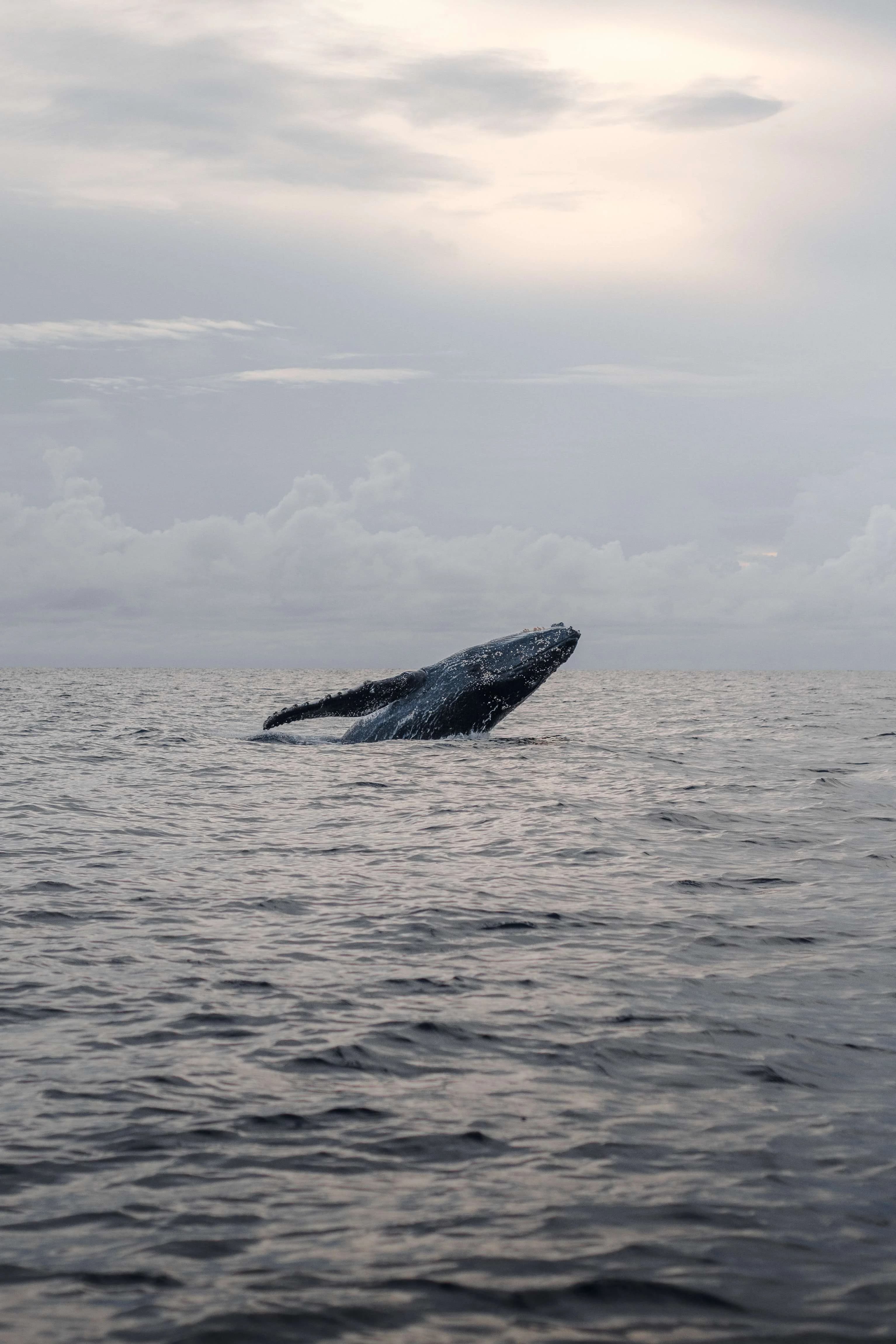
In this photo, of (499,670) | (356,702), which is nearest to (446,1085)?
(356,702)

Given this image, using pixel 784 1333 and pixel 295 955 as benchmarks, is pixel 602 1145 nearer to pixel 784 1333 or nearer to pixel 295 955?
pixel 784 1333

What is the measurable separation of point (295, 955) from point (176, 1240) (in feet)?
13.9

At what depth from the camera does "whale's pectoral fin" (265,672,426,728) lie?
21.2 m

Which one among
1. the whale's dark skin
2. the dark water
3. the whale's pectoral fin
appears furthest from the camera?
the whale's dark skin

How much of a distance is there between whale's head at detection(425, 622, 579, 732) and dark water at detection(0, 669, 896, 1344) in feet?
25.6

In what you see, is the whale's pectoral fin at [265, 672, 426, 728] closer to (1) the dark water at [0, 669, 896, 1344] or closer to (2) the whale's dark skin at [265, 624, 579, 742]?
(2) the whale's dark skin at [265, 624, 579, 742]

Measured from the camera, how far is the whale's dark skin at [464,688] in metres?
22.0

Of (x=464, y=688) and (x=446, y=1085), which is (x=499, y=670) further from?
(x=446, y=1085)

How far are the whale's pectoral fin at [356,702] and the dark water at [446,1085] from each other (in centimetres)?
605

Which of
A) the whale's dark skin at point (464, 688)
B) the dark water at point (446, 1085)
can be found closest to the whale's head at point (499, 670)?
the whale's dark skin at point (464, 688)

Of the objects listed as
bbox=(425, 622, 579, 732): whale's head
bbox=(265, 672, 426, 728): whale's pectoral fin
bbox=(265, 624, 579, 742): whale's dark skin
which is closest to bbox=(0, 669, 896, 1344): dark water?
bbox=(265, 672, 426, 728): whale's pectoral fin

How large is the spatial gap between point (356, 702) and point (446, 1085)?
15867 mm

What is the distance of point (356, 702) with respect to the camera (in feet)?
71.6

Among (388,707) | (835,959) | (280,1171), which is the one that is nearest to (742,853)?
(835,959)
